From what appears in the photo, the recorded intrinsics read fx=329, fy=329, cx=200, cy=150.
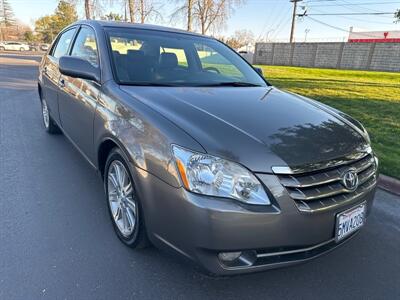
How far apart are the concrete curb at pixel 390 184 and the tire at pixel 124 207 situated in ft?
9.64

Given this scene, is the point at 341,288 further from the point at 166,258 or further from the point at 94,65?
the point at 94,65

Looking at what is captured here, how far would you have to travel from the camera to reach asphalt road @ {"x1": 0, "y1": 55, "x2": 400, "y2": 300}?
2129 mm

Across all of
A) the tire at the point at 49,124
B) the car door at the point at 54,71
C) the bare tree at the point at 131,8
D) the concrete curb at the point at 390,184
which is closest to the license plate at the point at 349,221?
the concrete curb at the point at 390,184

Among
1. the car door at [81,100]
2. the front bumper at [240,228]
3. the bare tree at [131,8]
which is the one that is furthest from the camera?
the bare tree at [131,8]

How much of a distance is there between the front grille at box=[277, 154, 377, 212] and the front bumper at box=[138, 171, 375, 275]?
38mm

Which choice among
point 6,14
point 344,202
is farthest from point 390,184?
point 6,14

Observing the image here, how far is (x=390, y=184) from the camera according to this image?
3.90m

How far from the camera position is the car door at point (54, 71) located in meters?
4.16

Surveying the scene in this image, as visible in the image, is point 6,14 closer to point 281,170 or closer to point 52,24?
point 52,24

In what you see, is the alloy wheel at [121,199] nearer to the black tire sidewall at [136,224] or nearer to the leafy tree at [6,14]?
the black tire sidewall at [136,224]

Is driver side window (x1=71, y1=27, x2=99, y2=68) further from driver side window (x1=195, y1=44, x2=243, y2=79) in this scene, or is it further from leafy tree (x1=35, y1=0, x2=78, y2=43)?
leafy tree (x1=35, y1=0, x2=78, y2=43)

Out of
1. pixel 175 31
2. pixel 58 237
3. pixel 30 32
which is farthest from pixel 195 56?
pixel 30 32

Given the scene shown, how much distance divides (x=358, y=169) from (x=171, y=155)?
127 centimetres

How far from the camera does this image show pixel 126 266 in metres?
2.34
